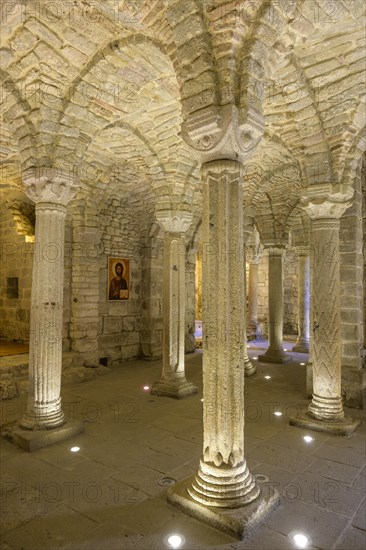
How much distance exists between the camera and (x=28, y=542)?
2693mm

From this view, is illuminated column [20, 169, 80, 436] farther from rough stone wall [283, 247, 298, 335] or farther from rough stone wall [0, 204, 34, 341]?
rough stone wall [283, 247, 298, 335]

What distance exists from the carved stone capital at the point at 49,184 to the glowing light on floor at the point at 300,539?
163 inches

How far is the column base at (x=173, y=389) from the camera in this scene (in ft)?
20.9

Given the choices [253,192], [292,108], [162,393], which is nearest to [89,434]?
[162,393]

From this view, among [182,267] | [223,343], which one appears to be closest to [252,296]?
[182,267]

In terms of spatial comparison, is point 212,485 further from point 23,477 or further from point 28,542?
point 23,477

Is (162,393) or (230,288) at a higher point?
(230,288)

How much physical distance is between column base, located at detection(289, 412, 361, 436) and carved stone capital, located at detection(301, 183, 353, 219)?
2665 mm

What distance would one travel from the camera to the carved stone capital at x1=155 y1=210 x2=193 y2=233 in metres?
6.50

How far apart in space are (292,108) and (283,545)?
441 cm

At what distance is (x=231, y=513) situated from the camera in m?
2.74

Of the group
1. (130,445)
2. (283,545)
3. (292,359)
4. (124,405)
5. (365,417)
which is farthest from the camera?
(292,359)

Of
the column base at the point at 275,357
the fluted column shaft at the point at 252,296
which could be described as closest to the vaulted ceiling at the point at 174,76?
the column base at the point at 275,357

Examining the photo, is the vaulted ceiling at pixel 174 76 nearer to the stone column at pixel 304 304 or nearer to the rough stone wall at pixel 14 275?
the rough stone wall at pixel 14 275
